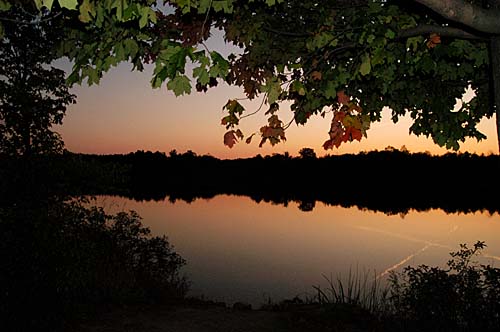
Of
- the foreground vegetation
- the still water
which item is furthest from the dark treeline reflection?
the foreground vegetation

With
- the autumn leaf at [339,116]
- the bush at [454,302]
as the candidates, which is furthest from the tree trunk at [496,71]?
the bush at [454,302]

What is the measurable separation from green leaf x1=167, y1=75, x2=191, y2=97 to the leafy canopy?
0.01 metres

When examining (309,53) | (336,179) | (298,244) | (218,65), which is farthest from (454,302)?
(336,179)

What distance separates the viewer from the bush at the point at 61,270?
10.2 meters

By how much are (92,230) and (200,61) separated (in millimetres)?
12940

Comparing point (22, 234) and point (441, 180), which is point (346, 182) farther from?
point (22, 234)

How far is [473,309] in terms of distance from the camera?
1201 cm

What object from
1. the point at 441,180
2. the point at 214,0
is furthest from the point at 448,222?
the point at 441,180

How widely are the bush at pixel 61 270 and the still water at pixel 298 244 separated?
5.88 feet

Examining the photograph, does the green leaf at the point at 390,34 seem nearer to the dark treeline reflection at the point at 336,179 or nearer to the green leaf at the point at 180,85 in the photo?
the green leaf at the point at 180,85

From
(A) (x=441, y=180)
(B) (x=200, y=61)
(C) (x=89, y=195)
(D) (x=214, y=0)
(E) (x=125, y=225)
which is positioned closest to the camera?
(B) (x=200, y=61)

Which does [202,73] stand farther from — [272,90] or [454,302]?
[454,302]

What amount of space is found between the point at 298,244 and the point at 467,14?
46465 millimetres

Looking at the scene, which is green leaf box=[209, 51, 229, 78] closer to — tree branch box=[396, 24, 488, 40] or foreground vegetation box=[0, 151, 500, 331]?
tree branch box=[396, 24, 488, 40]
